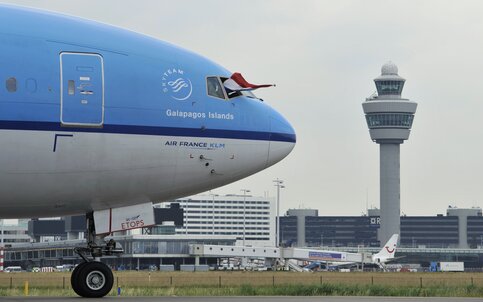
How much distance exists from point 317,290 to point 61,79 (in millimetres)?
16936

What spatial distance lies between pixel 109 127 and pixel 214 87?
10.6 feet

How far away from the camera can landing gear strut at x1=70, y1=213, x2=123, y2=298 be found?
24.0 m

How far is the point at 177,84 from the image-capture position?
24156mm

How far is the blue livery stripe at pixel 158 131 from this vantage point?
2189 cm

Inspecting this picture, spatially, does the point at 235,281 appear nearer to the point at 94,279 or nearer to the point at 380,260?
the point at 94,279

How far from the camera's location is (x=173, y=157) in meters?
24.0

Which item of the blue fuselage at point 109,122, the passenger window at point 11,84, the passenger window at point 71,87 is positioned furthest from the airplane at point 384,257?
the passenger window at point 11,84

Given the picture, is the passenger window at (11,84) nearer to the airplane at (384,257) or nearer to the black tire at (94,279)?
the black tire at (94,279)

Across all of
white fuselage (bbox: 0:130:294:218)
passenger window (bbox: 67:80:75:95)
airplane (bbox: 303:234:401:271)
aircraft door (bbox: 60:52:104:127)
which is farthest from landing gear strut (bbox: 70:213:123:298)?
airplane (bbox: 303:234:401:271)

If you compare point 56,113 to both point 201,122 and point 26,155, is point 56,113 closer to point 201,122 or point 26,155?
point 26,155

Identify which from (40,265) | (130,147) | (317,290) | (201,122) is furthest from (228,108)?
(40,265)

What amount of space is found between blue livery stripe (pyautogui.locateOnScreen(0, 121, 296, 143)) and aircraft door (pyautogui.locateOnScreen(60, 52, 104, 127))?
0.61 ft

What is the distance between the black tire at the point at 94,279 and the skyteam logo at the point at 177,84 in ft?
14.3

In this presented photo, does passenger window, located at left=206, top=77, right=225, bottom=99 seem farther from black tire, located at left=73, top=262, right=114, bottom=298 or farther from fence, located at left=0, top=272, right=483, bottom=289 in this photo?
fence, located at left=0, top=272, right=483, bottom=289
